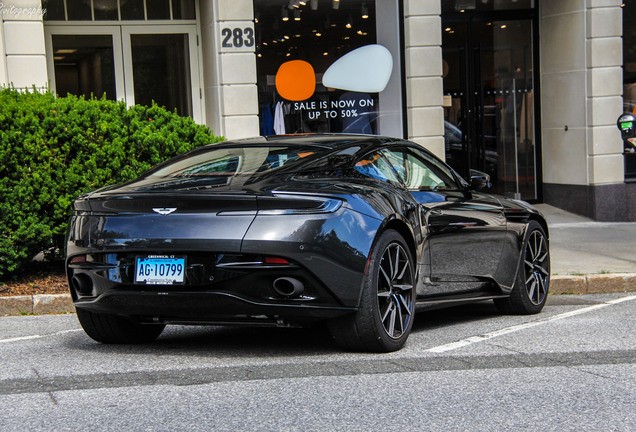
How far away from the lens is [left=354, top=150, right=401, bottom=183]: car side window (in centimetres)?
605

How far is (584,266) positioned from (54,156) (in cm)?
537

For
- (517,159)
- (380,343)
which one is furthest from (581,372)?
(517,159)

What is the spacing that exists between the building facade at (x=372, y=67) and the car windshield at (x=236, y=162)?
7250mm

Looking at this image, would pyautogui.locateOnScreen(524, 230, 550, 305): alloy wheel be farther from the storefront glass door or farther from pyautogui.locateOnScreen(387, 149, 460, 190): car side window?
the storefront glass door

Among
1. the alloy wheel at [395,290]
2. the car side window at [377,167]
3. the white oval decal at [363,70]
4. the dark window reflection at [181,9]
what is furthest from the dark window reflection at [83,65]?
the alloy wheel at [395,290]

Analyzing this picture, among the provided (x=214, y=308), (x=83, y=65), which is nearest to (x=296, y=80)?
(x=83, y=65)

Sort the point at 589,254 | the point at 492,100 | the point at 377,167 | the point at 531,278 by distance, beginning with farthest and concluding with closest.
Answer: the point at 492,100
the point at 589,254
the point at 531,278
the point at 377,167

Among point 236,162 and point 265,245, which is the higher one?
point 236,162

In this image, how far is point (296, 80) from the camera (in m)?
14.3

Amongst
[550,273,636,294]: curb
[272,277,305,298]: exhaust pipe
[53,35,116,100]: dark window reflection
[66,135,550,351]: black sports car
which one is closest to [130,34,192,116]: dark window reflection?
[53,35,116,100]: dark window reflection

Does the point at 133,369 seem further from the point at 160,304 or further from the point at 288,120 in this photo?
the point at 288,120

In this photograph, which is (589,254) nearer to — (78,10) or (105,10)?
(105,10)

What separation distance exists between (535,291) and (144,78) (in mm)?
8312

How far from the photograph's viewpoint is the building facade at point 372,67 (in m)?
13.7
